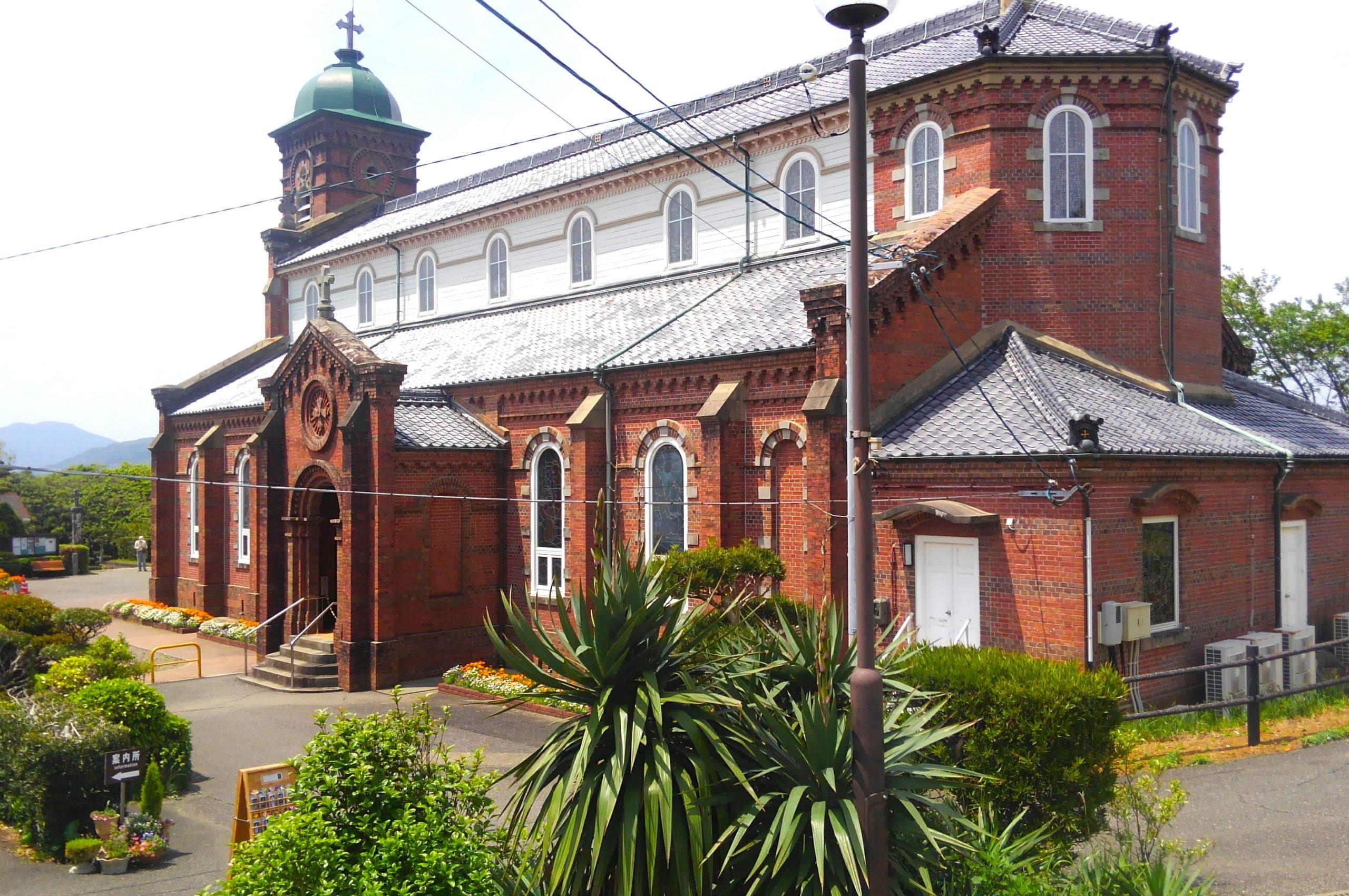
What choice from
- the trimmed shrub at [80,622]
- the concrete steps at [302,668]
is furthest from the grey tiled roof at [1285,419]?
the trimmed shrub at [80,622]

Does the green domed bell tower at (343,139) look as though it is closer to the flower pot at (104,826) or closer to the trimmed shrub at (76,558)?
the trimmed shrub at (76,558)

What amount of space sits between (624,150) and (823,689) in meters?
21.6

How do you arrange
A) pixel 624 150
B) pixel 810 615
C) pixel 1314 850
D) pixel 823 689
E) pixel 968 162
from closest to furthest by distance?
pixel 823 689, pixel 810 615, pixel 1314 850, pixel 968 162, pixel 624 150

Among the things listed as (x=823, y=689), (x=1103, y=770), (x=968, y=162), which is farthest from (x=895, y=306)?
(x=823, y=689)

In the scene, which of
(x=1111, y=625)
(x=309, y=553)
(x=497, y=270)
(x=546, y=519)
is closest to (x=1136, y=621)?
(x=1111, y=625)

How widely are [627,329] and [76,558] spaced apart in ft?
126

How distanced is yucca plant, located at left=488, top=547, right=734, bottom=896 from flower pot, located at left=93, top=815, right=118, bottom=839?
6471 millimetres

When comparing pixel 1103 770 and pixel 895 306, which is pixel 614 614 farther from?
pixel 895 306

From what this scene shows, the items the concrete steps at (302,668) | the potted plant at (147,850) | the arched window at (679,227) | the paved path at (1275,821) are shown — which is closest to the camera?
the paved path at (1275,821)

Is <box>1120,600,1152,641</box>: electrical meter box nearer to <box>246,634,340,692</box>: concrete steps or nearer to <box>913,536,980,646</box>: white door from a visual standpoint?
<box>913,536,980,646</box>: white door

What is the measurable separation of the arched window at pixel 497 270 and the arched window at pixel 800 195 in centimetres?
973

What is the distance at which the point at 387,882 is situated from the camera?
639cm

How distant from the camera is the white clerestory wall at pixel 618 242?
21125 millimetres

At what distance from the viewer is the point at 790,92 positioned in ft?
76.8
